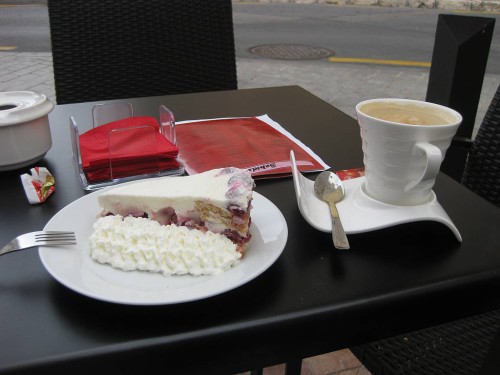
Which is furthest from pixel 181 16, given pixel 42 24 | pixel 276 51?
pixel 42 24

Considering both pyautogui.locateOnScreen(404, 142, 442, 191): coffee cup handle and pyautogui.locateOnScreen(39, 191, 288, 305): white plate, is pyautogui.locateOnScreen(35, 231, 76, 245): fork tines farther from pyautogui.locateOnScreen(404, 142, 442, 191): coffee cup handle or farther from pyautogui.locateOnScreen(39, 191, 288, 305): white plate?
pyautogui.locateOnScreen(404, 142, 442, 191): coffee cup handle

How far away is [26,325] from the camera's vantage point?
0.59m

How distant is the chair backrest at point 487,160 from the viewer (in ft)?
4.41

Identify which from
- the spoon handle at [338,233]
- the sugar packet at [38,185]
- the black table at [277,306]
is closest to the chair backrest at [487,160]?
the black table at [277,306]

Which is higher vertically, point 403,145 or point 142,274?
point 403,145

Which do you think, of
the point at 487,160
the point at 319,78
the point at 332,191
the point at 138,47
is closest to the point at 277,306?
the point at 332,191

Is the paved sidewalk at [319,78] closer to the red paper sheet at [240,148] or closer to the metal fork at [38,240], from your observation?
the red paper sheet at [240,148]

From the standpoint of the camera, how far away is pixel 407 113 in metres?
0.84

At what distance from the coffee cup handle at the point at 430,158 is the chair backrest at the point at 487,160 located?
2.35 feet

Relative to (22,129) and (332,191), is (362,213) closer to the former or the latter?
(332,191)

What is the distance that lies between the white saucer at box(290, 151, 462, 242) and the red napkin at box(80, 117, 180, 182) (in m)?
0.29

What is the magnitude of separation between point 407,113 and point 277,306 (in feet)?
1.39

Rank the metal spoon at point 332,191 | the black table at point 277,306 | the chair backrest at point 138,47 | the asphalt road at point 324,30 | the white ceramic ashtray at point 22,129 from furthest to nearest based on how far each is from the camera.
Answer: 1. the asphalt road at point 324,30
2. the chair backrest at point 138,47
3. the white ceramic ashtray at point 22,129
4. the metal spoon at point 332,191
5. the black table at point 277,306

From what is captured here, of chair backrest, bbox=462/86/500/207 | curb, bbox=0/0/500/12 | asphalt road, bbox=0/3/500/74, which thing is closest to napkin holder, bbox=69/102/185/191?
chair backrest, bbox=462/86/500/207
